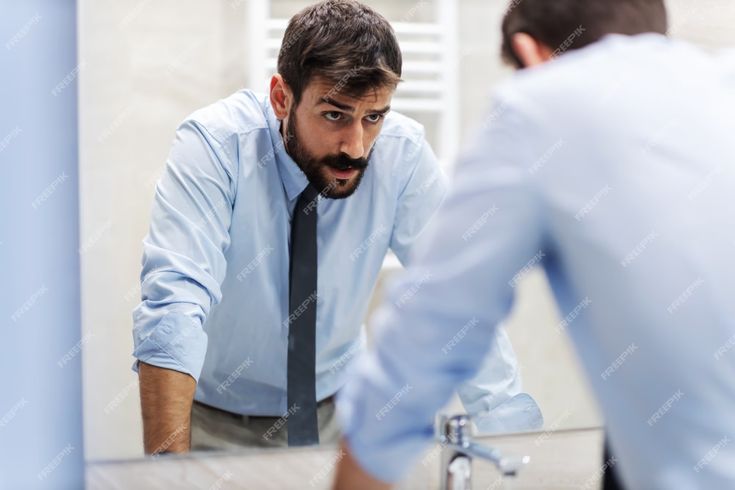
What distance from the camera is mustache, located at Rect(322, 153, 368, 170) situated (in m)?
1.13

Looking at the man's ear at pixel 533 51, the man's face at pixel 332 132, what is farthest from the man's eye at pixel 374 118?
the man's ear at pixel 533 51

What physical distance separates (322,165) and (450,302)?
0.66 m

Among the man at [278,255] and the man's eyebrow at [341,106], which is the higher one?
the man's eyebrow at [341,106]

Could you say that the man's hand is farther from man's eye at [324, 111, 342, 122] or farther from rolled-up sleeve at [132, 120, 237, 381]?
man's eye at [324, 111, 342, 122]

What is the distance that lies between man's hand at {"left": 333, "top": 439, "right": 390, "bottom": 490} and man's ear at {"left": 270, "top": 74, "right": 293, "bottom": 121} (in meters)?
0.67

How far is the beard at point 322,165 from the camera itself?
1115 millimetres

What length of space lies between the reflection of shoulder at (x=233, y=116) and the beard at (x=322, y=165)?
4 centimetres

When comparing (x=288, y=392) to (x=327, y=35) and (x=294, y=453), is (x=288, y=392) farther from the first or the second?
(x=327, y=35)

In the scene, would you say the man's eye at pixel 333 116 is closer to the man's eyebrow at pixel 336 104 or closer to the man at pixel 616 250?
the man's eyebrow at pixel 336 104

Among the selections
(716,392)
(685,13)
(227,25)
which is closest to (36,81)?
(227,25)

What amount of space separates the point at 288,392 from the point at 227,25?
514 mm

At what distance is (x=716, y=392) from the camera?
1.59 ft

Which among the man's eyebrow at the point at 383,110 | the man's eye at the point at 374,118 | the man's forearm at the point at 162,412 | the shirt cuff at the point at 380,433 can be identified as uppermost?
the shirt cuff at the point at 380,433

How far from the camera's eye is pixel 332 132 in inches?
44.2
